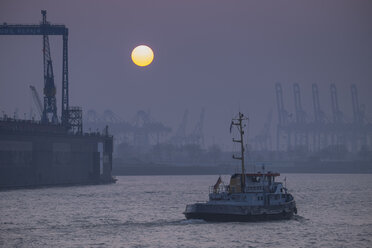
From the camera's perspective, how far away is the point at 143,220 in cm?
8156

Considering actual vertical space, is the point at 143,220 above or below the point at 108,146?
below

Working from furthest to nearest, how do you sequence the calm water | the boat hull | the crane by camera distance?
1. the crane
2. the boat hull
3. the calm water

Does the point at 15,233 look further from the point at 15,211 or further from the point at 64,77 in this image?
the point at 64,77

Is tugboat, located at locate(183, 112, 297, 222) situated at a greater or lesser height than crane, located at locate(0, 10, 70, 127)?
lesser

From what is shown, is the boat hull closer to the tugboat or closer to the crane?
the tugboat

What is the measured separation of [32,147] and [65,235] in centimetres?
7876

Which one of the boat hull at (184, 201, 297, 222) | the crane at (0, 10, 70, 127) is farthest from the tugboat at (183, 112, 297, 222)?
the crane at (0, 10, 70, 127)

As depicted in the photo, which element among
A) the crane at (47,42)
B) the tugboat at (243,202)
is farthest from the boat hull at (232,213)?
the crane at (47,42)

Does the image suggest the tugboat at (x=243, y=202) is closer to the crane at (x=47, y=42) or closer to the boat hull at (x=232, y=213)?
the boat hull at (x=232, y=213)

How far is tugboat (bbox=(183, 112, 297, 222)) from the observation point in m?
68.6

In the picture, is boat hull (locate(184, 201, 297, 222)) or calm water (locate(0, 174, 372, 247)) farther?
boat hull (locate(184, 201, 297, 222))

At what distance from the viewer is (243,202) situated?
6862 centimetres

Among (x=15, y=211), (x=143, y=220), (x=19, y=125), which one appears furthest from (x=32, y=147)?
(x=143, y=220)

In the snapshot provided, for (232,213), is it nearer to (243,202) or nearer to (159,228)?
(243,202)
